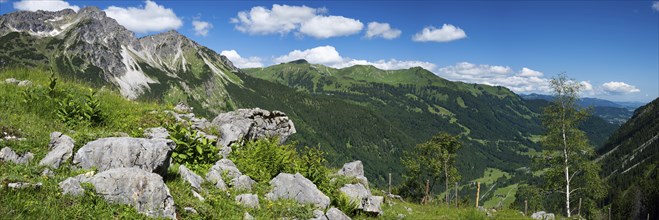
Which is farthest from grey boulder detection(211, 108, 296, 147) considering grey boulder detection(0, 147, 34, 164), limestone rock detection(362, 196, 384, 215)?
grey boulder detection(0, 147, 34, 164)

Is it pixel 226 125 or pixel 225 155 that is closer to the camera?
pixel 225 155

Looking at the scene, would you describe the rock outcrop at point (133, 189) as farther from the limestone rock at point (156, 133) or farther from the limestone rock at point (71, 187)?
the limestone rock at point (156, 133)

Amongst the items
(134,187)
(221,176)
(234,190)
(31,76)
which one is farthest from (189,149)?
(31,76)

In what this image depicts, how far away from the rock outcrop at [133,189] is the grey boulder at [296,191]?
4475 mm

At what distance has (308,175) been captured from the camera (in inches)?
617

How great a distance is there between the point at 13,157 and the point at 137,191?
3653 millimetres

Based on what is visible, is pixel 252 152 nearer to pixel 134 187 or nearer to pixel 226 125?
pixel 226 125

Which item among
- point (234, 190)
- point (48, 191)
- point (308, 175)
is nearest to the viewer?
point (48, 191)

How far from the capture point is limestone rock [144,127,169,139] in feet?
46.8

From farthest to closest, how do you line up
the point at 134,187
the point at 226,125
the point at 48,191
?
the point at 226,125 → the point at 134,187 → the point at 48,191

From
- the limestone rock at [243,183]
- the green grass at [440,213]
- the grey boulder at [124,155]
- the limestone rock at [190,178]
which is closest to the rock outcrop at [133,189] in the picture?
the grey boulder at [124,155]

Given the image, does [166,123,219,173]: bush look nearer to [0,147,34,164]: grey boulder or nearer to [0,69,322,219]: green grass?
[0,69,322,219]: green grass

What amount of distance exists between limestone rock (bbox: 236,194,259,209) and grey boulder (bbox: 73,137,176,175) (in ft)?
7.42

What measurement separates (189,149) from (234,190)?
112 inches
